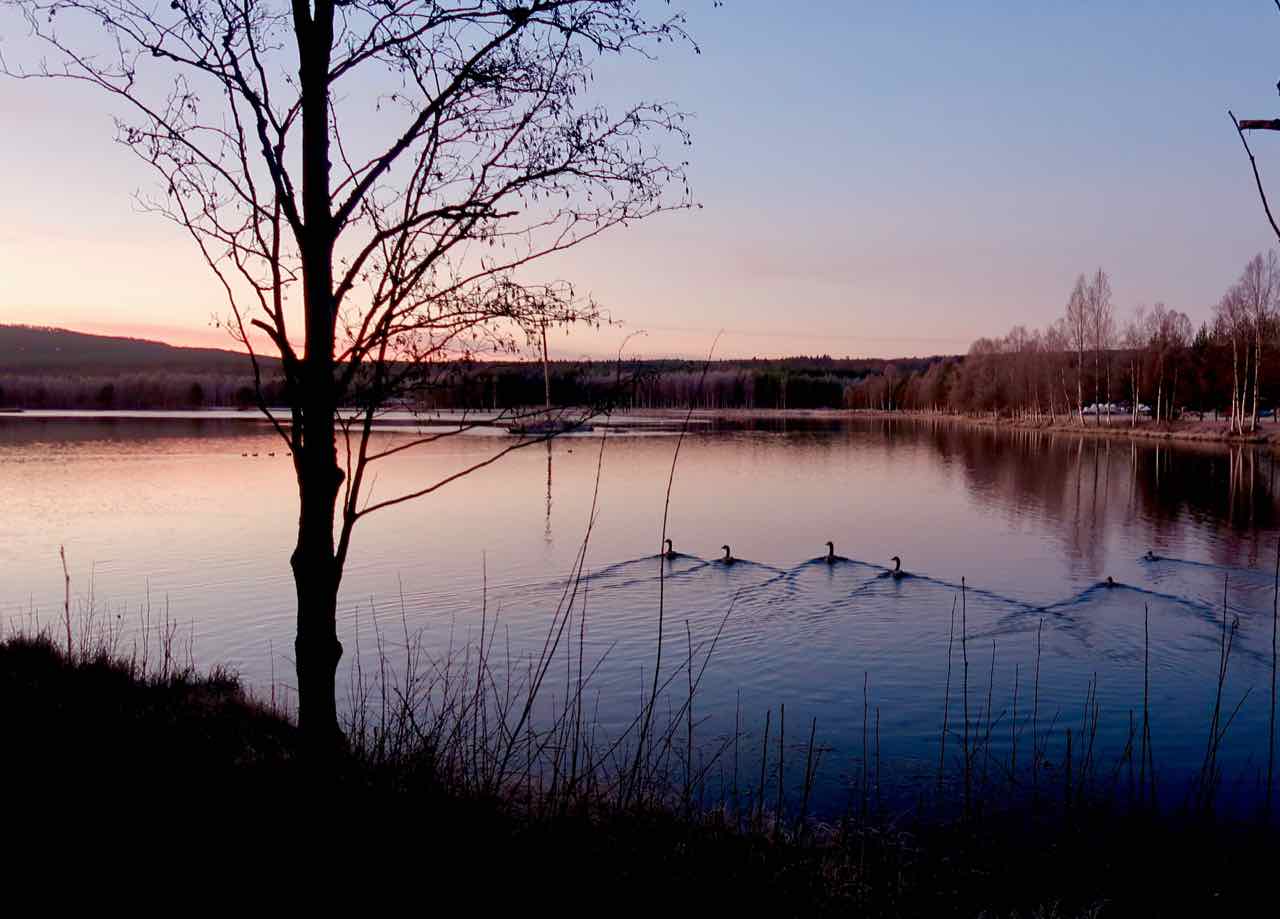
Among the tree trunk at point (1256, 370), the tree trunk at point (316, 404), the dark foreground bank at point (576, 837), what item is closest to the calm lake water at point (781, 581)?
the dark foreground bank at point (576, 837)

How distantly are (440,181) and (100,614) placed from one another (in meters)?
10.3

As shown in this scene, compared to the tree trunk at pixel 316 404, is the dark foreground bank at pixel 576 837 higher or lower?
lower

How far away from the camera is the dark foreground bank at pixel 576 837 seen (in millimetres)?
4363

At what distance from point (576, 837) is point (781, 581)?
1146cm

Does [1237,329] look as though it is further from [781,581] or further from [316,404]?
[316,404]

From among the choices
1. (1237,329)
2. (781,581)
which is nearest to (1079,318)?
(1237,329)

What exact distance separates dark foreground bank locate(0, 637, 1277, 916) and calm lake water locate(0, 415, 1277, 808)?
1494mm

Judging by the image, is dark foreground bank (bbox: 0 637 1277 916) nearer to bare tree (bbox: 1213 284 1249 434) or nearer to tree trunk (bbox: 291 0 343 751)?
tree trunk (bbox: 291 0 343 751)

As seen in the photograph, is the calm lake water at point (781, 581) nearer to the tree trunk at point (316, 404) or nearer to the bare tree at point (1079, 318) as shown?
the tree trunk at point (316, 404)

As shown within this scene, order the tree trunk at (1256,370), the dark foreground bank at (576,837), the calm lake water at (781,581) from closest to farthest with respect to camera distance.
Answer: the dark foreground bank at (576,837) < the calm lake water at (781,581) < the tree trunk at (1256,370)

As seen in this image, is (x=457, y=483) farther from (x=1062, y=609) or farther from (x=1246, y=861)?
(x=1246, y=861)

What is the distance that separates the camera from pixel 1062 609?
556 inches

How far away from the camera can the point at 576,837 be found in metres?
4.82

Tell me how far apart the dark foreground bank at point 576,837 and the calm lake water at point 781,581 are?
4.90 ft
